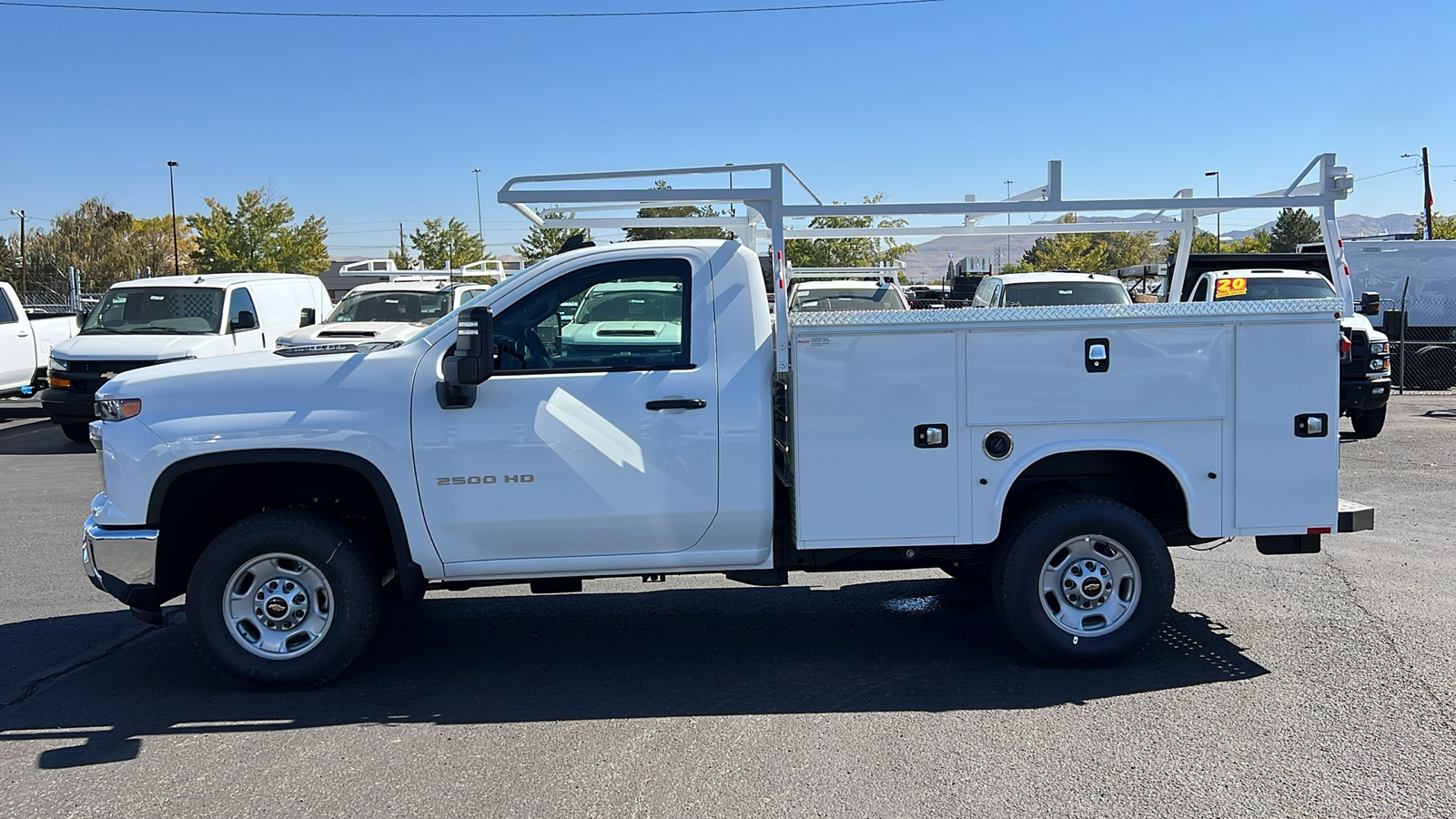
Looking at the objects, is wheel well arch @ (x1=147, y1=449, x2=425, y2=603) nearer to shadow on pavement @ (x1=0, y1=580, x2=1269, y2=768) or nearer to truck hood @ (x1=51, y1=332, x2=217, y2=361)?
shadow on pavement @ (x1=0, y1=580, x2=1269, y2=768)

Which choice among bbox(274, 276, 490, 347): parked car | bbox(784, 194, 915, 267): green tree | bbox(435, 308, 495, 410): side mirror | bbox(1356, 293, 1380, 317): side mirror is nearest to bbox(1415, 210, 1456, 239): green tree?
bbox(784, 194, 915, 267): green tree

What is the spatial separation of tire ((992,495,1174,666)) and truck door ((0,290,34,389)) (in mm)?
15280

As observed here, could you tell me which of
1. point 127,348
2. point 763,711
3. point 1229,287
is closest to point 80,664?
point 763,711

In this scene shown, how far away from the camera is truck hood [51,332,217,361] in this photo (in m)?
13.7

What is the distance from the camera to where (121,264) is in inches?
2381

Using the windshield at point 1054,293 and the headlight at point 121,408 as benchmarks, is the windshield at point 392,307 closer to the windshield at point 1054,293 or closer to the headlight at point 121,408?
the windshield at point 1054,293

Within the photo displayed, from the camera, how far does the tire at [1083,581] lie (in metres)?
5.33

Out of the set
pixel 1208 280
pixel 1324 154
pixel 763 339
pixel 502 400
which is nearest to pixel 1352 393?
pixel 1208 280

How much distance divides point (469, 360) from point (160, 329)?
37.9ft

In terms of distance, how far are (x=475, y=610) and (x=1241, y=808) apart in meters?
4.24

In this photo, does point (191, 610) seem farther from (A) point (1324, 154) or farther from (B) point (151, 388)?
(A) point (1324, 154)

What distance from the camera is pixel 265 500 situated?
18.3ft

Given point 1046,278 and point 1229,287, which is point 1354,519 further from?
point 1229,287

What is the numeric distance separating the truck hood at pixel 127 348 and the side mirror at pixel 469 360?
32.5 ft
